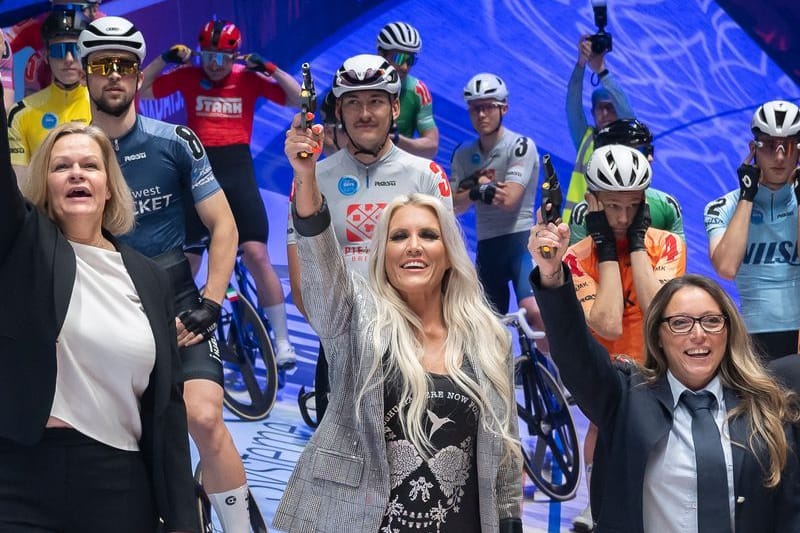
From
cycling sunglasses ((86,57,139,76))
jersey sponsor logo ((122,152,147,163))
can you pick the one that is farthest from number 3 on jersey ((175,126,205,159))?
cycling sunglasses ((86,57,139,76))

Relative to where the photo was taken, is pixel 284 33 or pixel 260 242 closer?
pixel 260 242

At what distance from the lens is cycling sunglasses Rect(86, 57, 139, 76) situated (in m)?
5.18

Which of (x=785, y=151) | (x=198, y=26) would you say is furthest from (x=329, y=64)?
(x=785, y=151)

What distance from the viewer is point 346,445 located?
3.41 meters

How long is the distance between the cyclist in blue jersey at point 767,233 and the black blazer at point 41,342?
10.1ft

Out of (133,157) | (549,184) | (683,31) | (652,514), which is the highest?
(683,31)

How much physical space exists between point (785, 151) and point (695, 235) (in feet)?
10.2

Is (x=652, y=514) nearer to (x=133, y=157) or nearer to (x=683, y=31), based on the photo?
(x=133, y=157)

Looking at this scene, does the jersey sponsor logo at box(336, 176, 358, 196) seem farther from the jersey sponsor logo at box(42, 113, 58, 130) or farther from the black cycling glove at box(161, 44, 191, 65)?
the black cycling glove at box(161, 44, 191, 65)

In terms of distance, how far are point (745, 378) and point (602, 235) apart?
1.62 meters

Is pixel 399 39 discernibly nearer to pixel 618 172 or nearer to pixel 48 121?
pixel 48 121

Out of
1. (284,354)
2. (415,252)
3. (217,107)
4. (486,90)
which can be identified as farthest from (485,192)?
(415,252)

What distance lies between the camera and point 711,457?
333cm

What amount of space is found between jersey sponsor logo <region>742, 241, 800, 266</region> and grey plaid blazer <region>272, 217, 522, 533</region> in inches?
102
